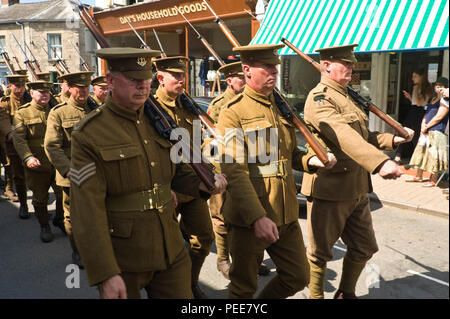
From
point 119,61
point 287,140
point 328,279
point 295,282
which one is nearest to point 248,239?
point 295,282

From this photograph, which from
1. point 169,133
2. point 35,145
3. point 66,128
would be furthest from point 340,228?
point 35,145

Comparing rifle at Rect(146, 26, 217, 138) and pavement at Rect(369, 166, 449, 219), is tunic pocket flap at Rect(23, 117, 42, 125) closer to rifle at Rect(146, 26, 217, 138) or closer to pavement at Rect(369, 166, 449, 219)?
rifle at Rect(146, 26, 217, 138)

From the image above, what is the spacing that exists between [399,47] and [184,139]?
6713 mm

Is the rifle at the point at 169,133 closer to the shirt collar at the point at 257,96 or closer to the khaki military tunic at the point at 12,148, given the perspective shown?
the shirt collar at the point at 257,96

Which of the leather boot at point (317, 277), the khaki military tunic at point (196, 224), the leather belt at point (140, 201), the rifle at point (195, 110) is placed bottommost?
the leather boot at point (317, 277)

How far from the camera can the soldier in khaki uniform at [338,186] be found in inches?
137

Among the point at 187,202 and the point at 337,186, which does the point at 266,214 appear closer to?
the point at 337,186

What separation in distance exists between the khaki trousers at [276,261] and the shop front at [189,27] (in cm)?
1055

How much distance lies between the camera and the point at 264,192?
3131mm

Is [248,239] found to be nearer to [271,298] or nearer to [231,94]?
[271,298]

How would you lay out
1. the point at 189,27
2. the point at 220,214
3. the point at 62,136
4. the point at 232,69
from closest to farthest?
the point at 220,214 → the point at 62,136 → the point at 232,69 → the point at 189,27

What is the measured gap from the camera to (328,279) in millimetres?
4578

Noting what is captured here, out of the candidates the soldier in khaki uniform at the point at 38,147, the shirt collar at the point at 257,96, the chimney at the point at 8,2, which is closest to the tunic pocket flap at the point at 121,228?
the shirt collar at the point at 257,96

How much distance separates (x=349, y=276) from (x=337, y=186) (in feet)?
2.85
